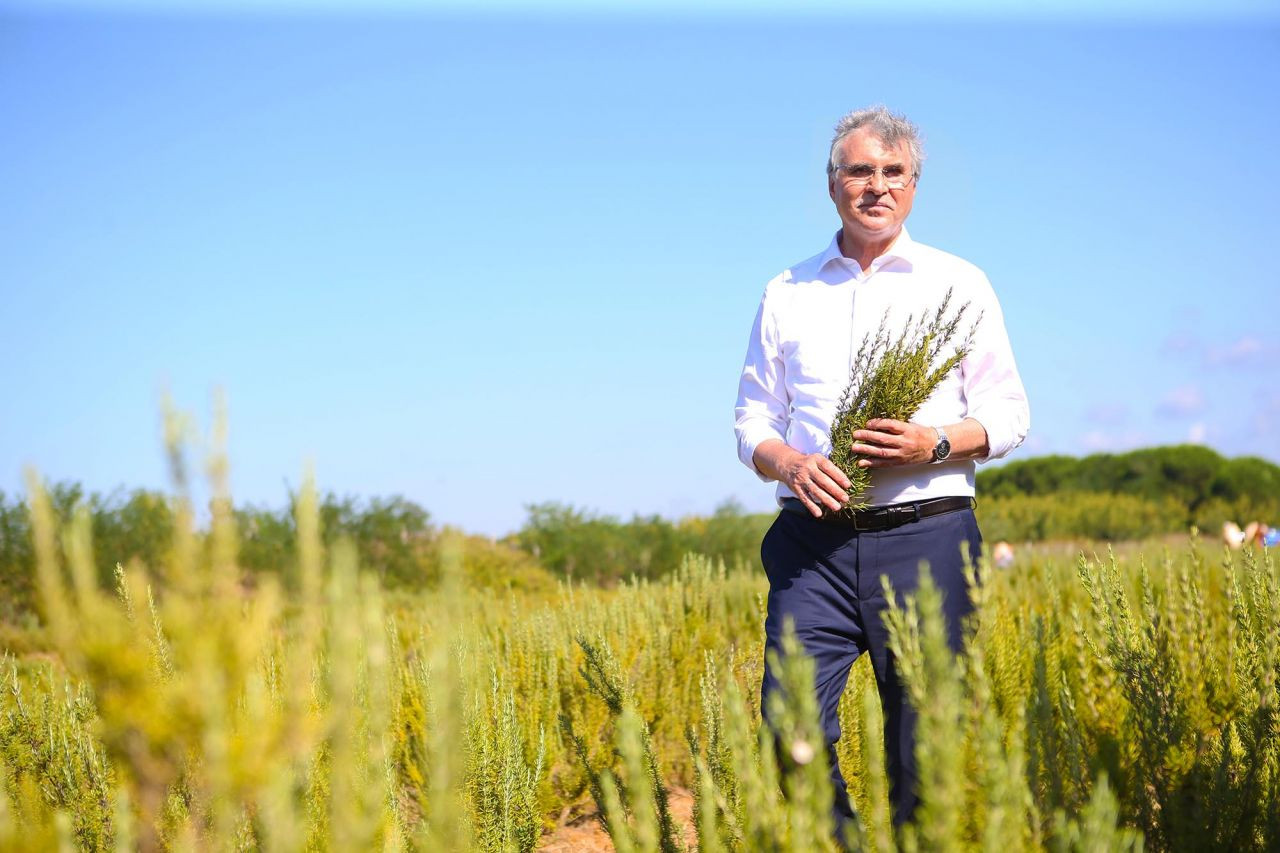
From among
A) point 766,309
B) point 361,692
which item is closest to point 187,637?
point 361,692

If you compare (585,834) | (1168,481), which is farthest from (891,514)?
(1168,481)

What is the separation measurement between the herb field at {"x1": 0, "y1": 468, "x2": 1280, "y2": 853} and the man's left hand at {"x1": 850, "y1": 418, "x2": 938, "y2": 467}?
0.45 metres

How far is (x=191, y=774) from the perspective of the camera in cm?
255

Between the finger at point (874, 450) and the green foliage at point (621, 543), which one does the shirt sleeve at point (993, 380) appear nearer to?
the finger at point (874, 450)

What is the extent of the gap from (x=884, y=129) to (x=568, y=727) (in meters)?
2.10

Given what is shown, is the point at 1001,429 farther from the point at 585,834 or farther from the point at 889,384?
the point at 585,834

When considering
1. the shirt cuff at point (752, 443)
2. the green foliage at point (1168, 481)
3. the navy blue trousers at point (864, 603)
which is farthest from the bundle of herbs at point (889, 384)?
the green foliage at point (1168, 481)

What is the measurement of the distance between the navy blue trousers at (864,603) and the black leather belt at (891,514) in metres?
0.02

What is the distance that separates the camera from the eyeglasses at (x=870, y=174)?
125 inches

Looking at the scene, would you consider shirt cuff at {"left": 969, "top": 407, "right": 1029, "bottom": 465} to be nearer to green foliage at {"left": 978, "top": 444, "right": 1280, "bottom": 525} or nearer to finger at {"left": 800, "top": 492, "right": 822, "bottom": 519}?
finger at {"left": 800, "top": 492, "right": 822, "bottom": 519}

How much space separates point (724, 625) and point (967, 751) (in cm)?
391

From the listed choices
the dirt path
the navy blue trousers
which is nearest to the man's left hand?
the navy blue trousers

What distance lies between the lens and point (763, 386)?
134 inches

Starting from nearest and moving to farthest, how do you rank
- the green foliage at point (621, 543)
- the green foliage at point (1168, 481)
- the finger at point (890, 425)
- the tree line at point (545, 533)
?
the finger at point (890, 425) < the tree line at point (545, 533) < the green foliage at point (621, 543) < the green foliage at point (1168, 481)
